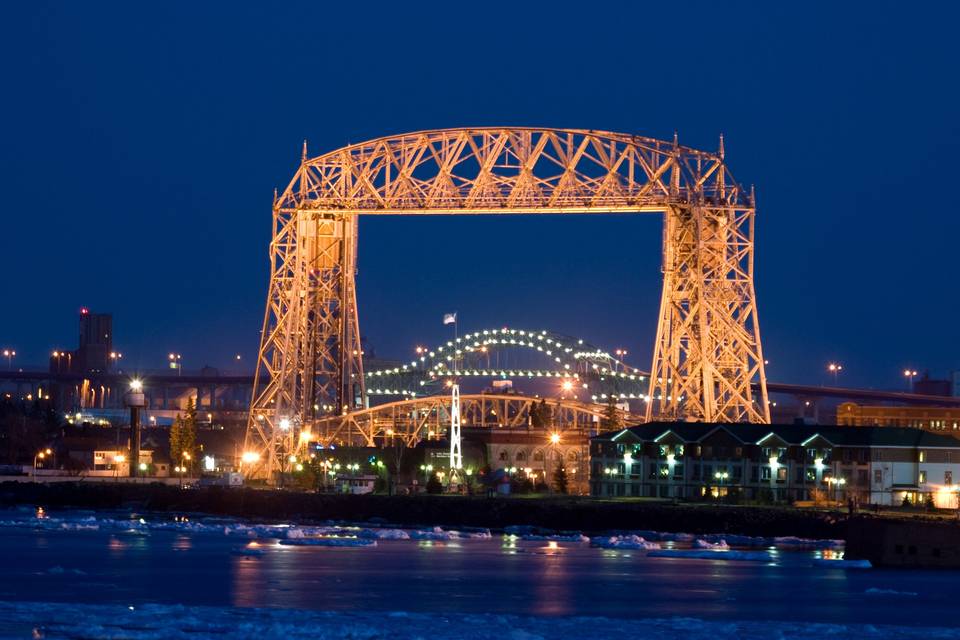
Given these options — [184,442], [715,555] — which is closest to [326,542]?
[715,555]

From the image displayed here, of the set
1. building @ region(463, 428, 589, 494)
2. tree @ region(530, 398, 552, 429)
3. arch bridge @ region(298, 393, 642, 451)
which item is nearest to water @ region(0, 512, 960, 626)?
arch bridge @ region(298, 393, 642, 451)

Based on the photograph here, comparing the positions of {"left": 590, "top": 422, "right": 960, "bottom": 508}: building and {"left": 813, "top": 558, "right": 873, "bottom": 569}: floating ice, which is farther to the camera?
{"left": 590, "top": 422, "right": 960, "bottom": 508}: building

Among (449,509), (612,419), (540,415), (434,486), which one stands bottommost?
(449,509)

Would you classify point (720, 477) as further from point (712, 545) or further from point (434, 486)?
point (712, 545)

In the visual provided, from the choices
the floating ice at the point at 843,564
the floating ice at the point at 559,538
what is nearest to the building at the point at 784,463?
the floating ice at the point at 559,538

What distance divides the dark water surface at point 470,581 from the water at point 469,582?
4cm

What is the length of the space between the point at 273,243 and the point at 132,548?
942 inches

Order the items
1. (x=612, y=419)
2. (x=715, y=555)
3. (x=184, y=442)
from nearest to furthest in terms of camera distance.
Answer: (x=715, y=555) < (x=612, y=419) < (x=184, y=442)

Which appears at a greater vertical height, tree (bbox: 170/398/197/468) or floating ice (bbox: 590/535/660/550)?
tree (bbox: 170/398/197/468)

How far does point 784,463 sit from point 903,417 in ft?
186

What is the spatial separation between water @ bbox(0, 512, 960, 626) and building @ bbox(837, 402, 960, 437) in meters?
68.6

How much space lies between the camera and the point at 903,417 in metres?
122

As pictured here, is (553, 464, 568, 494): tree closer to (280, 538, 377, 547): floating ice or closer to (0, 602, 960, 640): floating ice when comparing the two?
(280, 538, 377, 547): floating ice

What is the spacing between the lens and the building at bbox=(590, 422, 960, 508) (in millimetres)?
65688
